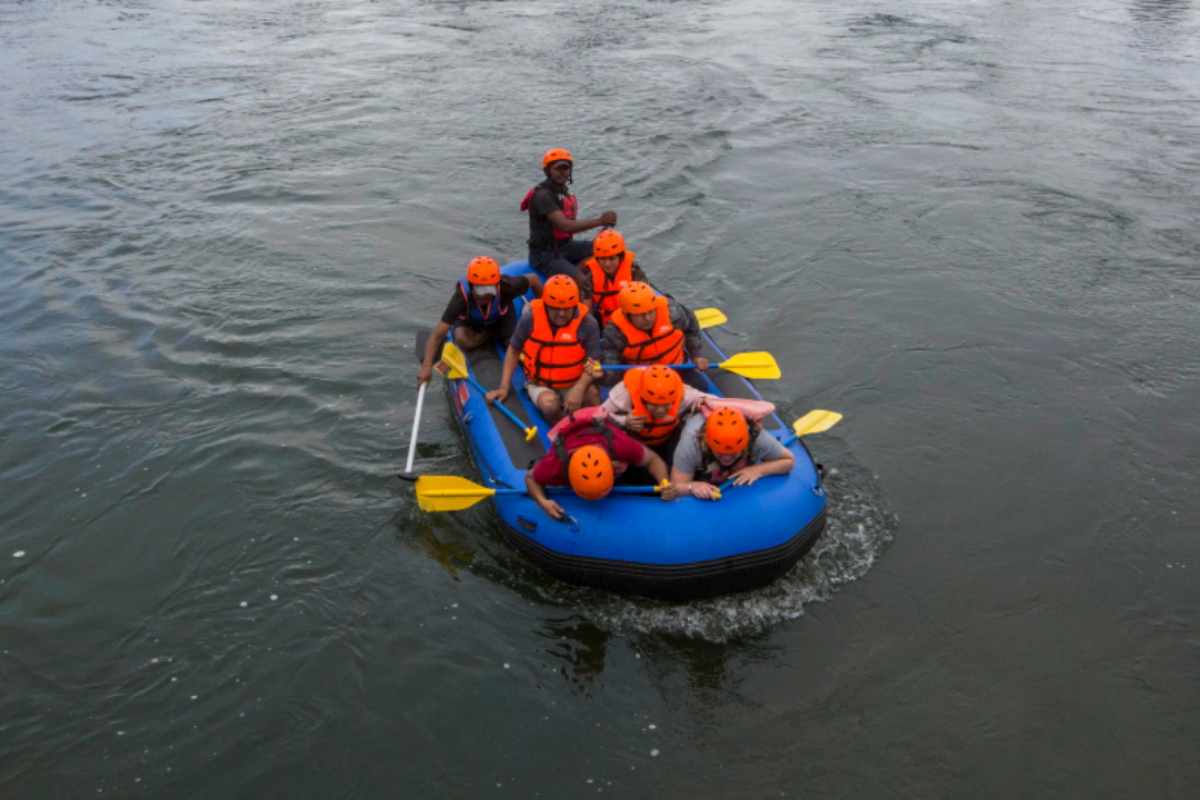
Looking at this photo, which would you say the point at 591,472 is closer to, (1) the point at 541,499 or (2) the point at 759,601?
(1) the point at 541,499

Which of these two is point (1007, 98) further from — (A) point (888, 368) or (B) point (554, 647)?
(B) point (554, 647)

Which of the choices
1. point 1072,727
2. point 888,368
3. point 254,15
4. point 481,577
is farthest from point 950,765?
point 254,15

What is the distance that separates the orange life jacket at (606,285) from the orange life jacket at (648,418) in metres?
1.62

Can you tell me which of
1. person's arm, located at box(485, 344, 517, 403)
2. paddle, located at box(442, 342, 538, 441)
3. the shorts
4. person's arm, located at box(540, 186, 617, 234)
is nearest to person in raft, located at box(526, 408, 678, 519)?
the shorts

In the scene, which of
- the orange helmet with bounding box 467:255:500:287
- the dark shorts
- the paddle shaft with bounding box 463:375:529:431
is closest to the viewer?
the paddle shaft with bounding box 463:375:529:431

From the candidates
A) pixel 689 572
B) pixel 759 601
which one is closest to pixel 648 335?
pixel 689 572

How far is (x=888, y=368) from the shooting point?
874 centimetres

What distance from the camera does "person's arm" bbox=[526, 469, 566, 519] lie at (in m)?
5.75

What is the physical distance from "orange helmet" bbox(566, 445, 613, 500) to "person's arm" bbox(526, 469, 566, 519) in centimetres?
23

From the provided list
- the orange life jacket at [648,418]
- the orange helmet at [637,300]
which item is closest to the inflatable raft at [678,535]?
the orange life jacket at [648,418]

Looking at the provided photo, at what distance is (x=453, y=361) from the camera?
7.33m

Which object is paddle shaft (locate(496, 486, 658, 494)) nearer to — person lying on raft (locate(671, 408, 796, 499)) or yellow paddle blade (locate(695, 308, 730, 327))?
person lying on raft (locate(671, 408, 796, 499))

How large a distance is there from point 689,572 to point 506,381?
2.03 metres

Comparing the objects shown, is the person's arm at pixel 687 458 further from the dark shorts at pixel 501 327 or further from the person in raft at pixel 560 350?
the dark shorts at pixel 501 327
